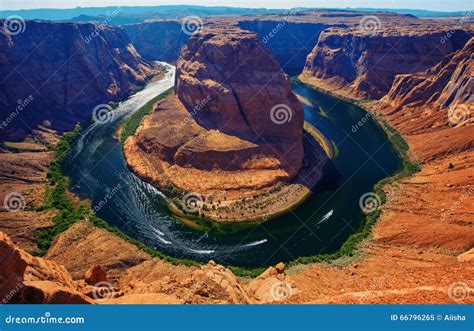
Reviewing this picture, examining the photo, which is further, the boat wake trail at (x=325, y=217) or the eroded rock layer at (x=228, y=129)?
the eroded rock layer at (x=228, y=129)

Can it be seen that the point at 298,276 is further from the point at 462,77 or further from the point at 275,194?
the point at 462,77

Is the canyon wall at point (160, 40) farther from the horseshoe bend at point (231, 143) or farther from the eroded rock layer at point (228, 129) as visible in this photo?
the eroded rock layer at point (228, 129)

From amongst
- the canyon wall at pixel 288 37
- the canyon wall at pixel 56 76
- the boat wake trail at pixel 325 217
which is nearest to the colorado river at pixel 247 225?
the boat wake trail at pixel 325 217

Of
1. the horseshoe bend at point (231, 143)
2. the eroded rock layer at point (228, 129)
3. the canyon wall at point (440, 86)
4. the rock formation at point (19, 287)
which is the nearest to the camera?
the rock formation at point (19, 287)

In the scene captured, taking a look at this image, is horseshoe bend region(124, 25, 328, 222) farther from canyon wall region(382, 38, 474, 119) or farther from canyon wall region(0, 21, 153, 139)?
canyon wall region(382, 38, 474, 119)

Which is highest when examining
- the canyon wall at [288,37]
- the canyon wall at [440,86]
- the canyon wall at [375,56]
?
the canyon wall at [288,37]

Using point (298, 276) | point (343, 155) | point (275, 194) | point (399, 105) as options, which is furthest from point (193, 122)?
point (399, 105)

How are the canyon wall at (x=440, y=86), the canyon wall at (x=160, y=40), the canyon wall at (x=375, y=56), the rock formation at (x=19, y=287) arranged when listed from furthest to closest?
1. the canyon wall at (x=160, y=40)
2. the canyon wall at (x=375, y=56)
3. the canyon wall at (x=440, y=86)
4. the rock formation at (x=19, y=287)
